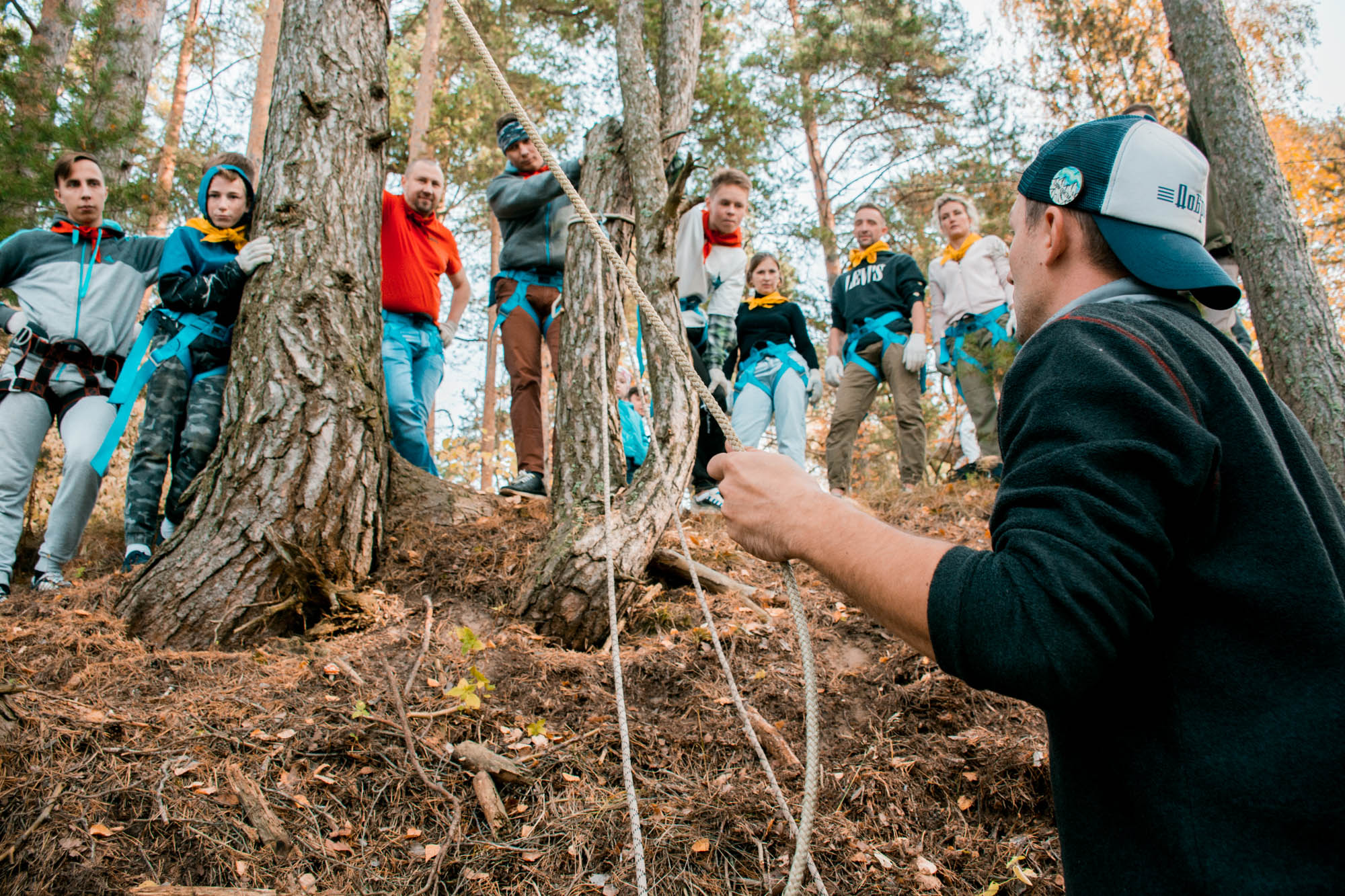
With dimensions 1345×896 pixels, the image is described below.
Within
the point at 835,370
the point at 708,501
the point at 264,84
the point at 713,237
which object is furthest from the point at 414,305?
the point at 264,84

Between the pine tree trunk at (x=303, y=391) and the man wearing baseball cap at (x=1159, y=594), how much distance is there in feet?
9.31

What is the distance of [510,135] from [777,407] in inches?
109

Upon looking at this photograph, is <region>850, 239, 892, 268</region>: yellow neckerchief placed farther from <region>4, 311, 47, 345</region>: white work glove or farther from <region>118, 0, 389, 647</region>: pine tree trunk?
<region>4, 311, 47, 345</region>: white work glove

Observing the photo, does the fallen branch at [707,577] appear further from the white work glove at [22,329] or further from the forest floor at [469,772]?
the white work glove at [22,329]

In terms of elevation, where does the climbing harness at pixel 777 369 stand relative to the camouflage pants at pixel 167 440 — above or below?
above

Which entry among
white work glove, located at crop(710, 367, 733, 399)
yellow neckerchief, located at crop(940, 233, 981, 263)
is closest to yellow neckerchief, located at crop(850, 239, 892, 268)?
yellow neckerchief, located at crop(940, 233, 981, 263)

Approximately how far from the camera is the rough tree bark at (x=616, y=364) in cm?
334

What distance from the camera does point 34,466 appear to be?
161 inches

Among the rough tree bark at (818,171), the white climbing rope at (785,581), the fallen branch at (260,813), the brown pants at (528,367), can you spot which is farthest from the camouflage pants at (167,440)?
the rough tree bark at (818,171)

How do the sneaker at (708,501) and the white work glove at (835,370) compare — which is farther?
the white work glove at (835,370)

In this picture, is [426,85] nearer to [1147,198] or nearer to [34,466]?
[34,466]

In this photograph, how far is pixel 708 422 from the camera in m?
5.61

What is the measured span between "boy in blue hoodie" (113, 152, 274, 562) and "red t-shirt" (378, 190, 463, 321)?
2.99 ft

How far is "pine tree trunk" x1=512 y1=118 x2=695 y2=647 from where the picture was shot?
3318 mm
